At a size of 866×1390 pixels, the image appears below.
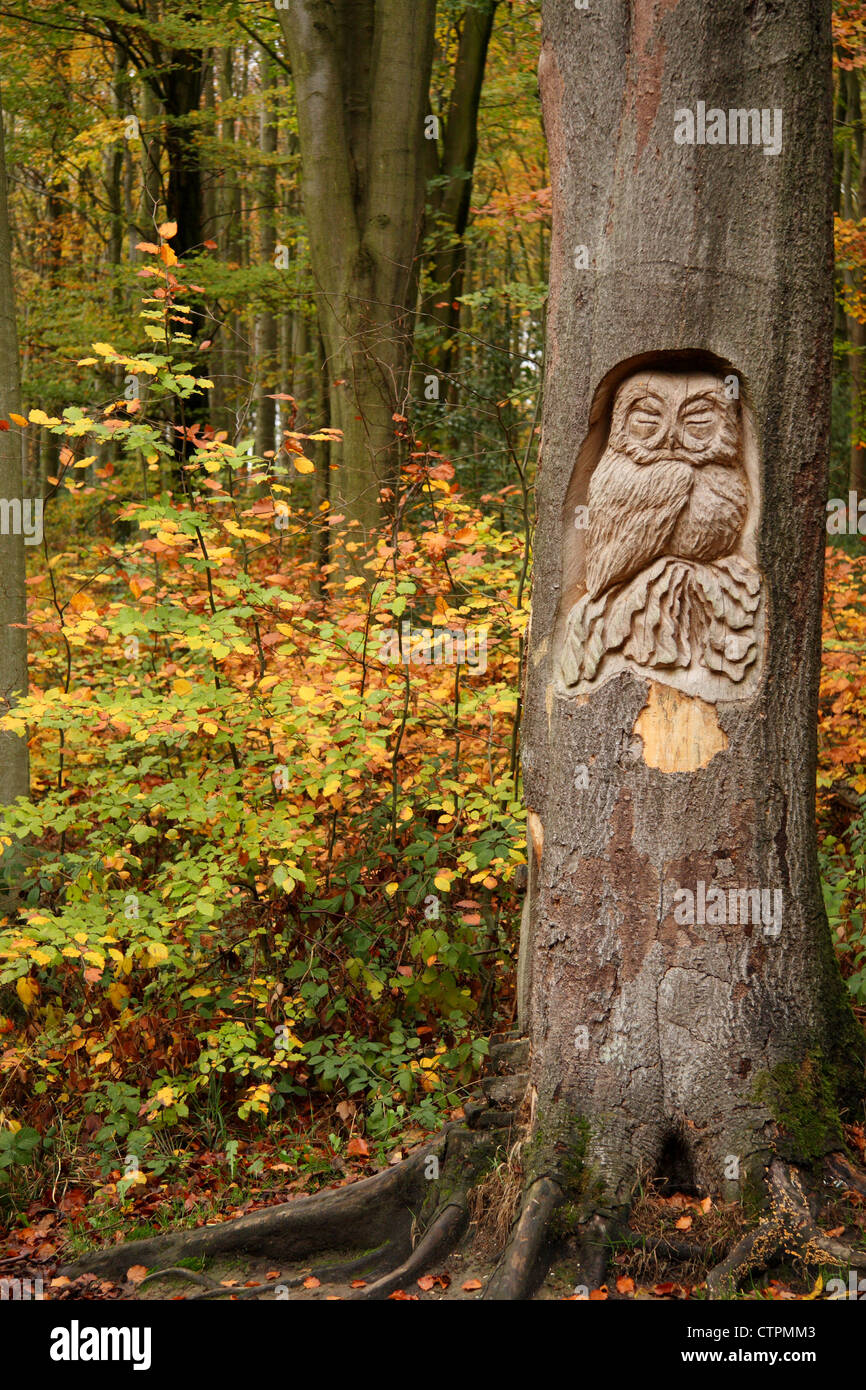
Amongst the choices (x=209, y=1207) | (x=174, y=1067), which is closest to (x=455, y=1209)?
(x=209, y=1207)

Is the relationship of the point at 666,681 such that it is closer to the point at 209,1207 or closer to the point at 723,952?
the point at 723,952

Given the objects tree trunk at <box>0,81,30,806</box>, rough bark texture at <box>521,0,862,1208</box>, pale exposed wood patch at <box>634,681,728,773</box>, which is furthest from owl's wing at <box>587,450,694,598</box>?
tree trunk at <box>0,81,30,806</box>

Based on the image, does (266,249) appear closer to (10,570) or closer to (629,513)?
(10,570)

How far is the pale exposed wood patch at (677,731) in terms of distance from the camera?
3.58 m

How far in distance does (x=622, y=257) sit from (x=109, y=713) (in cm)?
281

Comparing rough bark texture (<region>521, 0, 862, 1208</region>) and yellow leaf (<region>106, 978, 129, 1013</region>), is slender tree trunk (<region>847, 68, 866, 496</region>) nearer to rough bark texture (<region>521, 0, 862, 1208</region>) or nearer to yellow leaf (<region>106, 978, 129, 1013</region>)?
rough bark texture (<region>521, 0, 862, 1208</region>)

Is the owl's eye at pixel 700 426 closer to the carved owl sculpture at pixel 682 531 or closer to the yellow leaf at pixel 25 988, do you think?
the carved owl sculpture at pixel 682 531

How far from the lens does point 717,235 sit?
352cm

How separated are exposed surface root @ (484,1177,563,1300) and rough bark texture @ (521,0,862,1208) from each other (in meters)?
0.08

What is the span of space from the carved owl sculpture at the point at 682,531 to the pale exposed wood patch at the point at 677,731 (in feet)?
0.24

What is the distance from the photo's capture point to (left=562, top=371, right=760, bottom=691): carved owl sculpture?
141 inches

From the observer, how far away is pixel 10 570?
20.5ft

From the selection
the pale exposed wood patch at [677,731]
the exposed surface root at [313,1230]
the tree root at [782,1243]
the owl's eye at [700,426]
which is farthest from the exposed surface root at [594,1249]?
the owl's eye at [700,426]

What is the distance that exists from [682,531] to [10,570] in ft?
13.6
